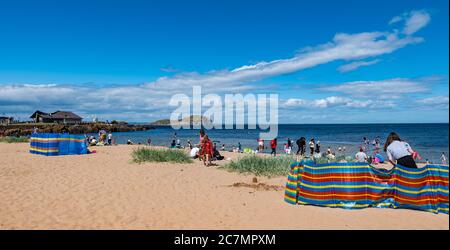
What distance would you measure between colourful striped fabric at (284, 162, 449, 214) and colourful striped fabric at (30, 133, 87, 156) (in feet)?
47.0

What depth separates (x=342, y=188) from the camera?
6.98 meters

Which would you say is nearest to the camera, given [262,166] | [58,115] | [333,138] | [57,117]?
[262,166]

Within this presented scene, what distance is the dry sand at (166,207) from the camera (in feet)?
19.8

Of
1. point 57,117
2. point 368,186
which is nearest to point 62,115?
point 57,117

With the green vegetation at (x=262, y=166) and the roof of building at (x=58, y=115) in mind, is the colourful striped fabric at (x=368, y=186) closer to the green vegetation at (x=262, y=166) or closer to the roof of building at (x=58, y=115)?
the green vegetation at (x=262, y=166)

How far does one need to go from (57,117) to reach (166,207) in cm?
9312

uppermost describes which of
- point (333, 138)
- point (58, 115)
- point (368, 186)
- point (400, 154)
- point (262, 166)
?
point (58, 115)

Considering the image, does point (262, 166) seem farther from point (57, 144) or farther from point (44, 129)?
point (44, 129)

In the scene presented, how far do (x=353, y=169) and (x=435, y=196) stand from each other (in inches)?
59.7

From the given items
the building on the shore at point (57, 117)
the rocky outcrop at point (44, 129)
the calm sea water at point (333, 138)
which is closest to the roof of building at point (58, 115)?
the building on the shore at point (57, 117)

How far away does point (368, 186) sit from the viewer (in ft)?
22.7

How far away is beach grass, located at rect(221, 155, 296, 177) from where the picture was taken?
11656 millimetres

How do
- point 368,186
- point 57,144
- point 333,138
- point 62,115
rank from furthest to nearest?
point 62,115 < point 333,138 < point 57,144 < point 368,186

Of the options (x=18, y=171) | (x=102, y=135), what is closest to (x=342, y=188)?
(x=18, y=171)
